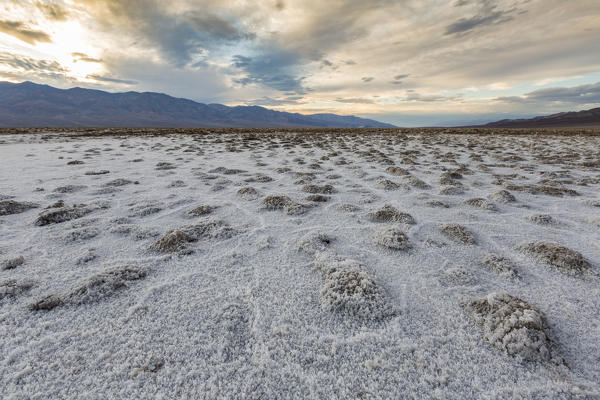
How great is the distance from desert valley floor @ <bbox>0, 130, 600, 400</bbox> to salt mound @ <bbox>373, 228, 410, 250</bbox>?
21 mm

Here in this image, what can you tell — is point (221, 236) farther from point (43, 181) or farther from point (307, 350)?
point (43, 181)

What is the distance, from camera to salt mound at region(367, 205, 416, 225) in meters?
4.35

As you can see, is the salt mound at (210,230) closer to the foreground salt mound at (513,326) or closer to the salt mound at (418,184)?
the foreground salt mound at (513,326)

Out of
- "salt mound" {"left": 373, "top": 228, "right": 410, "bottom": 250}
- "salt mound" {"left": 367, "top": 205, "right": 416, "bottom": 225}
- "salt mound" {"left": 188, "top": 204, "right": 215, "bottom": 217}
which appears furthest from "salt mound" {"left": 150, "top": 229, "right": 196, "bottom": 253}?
"salt mound" {"left": 367, "top": 205, "right": 416, "bottom": 225}

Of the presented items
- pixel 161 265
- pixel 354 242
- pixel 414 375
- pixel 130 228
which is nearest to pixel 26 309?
pixel 161 265

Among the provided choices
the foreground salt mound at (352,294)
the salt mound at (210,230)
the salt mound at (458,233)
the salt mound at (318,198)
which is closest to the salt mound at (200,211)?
the salt mound at (210,230)

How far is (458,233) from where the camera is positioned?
3758mm

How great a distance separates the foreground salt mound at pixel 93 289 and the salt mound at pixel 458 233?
405cm

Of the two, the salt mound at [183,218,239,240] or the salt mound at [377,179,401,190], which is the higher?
the salt mound at [377,179,401,190]

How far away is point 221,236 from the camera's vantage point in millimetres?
3820

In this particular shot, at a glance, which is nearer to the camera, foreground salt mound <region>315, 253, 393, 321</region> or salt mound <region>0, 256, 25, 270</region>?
foreground salt mound <region>315, 253, 393, 321</region>

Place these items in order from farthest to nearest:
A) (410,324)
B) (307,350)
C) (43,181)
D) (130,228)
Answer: (43,181) → (130,228) → (410,324) → (307,350)

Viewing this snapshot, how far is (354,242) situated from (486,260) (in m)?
1.56

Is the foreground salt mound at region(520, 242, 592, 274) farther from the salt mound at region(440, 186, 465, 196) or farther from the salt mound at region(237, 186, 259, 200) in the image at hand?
the salt mound at region(237, 186, 259, 200)
